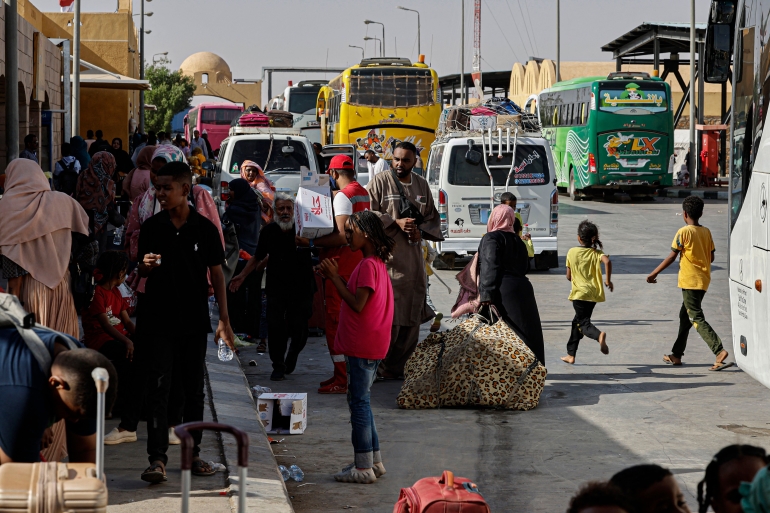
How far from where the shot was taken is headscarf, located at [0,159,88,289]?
641 centimetres

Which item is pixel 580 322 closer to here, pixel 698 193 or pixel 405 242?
pixel 405 242

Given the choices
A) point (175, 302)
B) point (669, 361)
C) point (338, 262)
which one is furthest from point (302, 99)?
point (175, 302)

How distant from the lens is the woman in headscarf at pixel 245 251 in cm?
1114

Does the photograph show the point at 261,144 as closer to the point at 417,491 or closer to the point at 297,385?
the point at 297,385

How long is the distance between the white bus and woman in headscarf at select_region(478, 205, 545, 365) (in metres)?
1.64

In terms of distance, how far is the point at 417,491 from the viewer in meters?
5.22

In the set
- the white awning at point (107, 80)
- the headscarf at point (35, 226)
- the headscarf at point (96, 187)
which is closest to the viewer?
the headscarf at point (35, 226)

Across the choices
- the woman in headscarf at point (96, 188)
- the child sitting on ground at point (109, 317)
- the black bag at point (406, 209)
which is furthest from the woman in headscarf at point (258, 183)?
the child sitting on ground at point (109, 317)

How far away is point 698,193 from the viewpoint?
119ft

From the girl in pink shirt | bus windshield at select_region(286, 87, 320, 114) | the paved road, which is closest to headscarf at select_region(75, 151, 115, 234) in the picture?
the paved road

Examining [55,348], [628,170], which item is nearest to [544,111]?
[628,170]

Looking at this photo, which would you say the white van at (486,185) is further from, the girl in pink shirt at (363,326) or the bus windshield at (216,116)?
the bus windshield at (216,116)

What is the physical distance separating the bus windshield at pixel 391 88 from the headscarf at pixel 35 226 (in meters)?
26.8

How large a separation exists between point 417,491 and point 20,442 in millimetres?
2158
